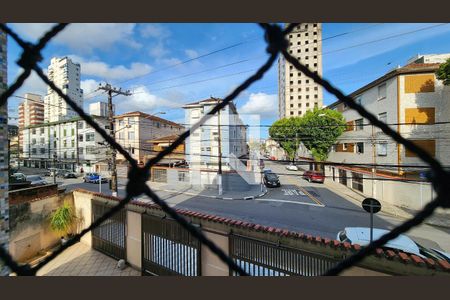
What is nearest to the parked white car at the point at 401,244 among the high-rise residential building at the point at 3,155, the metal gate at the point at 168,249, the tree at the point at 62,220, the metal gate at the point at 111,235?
the metal gate at the point at 168,249

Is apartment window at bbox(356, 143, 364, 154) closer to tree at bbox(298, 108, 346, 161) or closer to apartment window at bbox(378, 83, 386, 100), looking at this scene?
tree at bbox(298, 108, 346, 161)

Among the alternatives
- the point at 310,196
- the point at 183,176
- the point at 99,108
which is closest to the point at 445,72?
the point at 310,196

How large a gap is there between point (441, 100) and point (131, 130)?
27.0 meters

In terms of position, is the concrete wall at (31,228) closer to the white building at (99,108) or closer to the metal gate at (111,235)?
the metal gate at (111,235)

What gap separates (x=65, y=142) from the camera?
27219 millimetres

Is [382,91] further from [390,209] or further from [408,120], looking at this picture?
[390,209]

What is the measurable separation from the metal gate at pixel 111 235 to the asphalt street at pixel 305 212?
2.44 m

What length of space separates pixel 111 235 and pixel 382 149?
15079 millimetres

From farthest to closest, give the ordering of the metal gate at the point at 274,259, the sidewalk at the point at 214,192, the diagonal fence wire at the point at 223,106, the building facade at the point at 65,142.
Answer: the building facade at the point at 65,142 → the sidewalk at the point at 214,192 → the metal gate at the point at 274,259 → the diagonal fence wire at the point at 223,106

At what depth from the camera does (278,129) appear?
22250 mm

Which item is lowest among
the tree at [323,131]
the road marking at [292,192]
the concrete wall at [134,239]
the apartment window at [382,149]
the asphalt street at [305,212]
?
the asphalt street at [305,212]

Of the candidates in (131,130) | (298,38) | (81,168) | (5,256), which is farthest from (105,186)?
(298,38)

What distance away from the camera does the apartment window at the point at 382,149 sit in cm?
1264

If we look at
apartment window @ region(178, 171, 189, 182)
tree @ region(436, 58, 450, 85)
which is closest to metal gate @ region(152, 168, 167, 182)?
apartment window @ region(178, 171, 189, 182)
